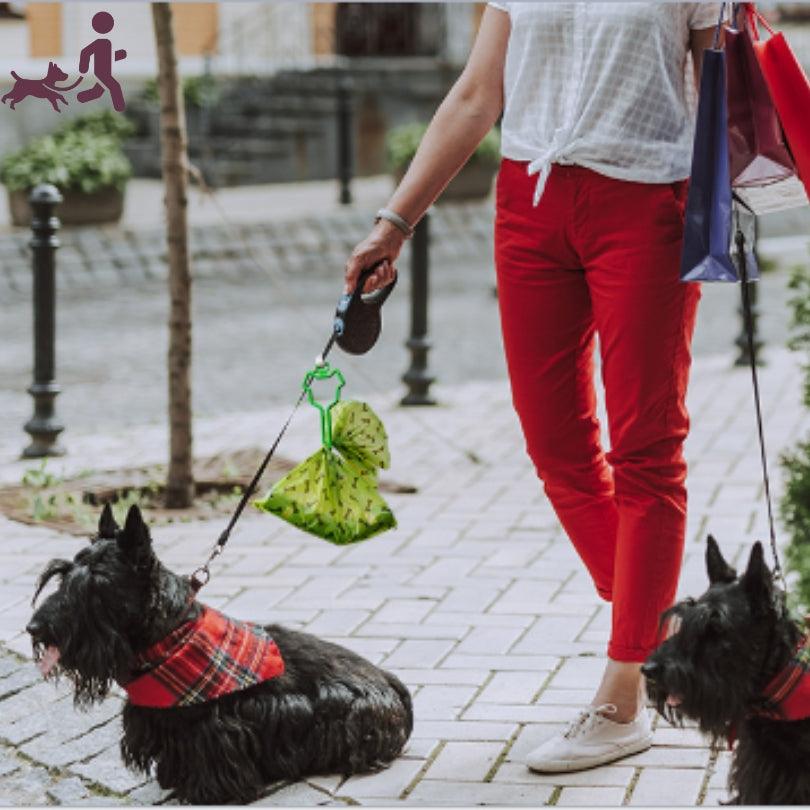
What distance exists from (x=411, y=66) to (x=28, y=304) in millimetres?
11137

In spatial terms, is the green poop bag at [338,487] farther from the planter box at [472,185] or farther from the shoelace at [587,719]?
the planter box at [472,185]

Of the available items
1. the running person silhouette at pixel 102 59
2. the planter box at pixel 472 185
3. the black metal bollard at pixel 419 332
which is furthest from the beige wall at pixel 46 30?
the running person silhouette at pixel 102 59

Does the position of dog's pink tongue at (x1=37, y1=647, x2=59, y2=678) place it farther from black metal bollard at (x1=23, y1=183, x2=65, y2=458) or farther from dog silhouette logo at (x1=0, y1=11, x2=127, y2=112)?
black metal bollard at (x1=23, y1=183, x2=65, y2=458)

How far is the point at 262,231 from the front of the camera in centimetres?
1731

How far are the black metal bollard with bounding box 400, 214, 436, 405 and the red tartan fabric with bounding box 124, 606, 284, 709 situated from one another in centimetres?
552

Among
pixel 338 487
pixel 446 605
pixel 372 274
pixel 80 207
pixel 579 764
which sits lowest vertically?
pixel 80 207

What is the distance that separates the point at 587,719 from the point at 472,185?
15193 millimetres

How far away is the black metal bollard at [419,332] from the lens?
377 inches

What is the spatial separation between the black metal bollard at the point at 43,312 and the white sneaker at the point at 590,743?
182 inches

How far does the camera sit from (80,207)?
1672cm

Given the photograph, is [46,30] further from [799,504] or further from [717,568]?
[717,568]

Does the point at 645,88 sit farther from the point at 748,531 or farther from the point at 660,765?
the point at 748,531

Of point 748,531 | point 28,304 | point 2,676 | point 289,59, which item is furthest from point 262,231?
point 2,676

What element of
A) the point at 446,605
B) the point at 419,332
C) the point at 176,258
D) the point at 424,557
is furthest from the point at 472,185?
the point at 446,605
